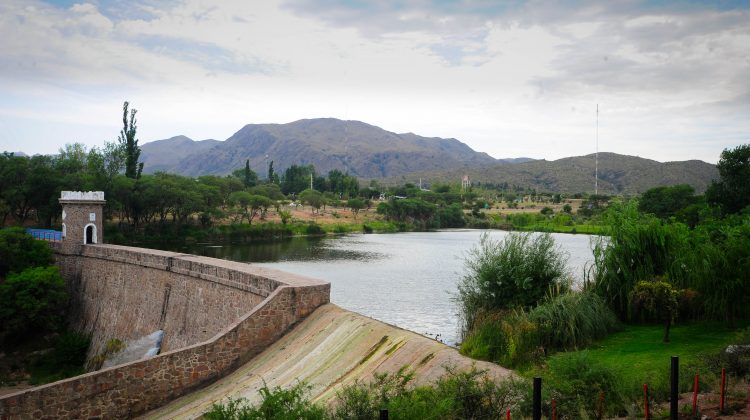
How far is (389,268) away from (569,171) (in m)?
125

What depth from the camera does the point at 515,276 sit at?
57.9 ft

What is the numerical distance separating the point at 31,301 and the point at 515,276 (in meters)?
21.9

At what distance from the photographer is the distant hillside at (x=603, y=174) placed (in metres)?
128

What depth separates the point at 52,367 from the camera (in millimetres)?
26906

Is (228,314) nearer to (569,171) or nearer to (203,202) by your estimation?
(203,202)

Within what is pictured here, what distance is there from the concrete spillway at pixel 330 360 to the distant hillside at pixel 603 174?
116437mm

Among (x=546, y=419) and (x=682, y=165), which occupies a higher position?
(x=682, y=165)

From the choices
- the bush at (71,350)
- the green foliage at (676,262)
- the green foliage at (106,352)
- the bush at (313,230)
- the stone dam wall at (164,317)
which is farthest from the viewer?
the bush at (313,230)

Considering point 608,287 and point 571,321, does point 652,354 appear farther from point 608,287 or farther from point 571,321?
point 608,287

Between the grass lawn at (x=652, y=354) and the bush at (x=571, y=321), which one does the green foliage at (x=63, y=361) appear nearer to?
the bush at (x=571, y=321)

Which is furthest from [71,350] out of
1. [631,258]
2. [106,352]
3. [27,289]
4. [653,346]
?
[653,346]

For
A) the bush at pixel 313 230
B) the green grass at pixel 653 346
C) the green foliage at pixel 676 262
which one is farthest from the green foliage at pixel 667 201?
the green grass at pixel 653 346

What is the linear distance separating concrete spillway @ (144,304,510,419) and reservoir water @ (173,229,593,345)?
535 cm

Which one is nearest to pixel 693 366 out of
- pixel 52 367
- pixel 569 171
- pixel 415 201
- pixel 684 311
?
pixel 684 311
